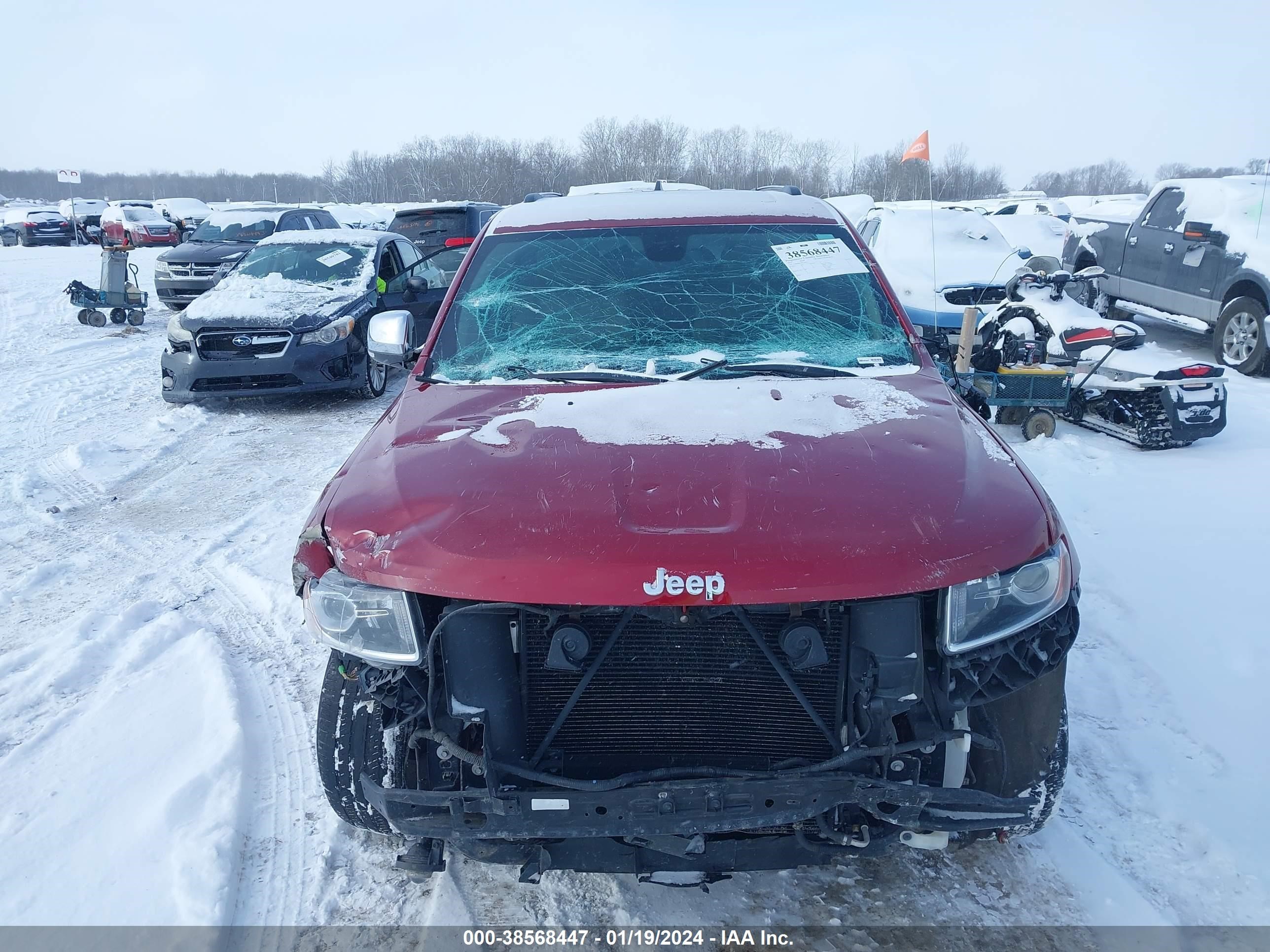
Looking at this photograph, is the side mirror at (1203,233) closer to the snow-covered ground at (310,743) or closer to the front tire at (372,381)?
the snow-covered ground at (310,743)

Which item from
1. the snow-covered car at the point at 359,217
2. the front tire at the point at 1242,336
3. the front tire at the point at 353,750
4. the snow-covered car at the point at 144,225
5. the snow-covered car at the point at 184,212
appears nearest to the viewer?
the front tire at the point at 353,750

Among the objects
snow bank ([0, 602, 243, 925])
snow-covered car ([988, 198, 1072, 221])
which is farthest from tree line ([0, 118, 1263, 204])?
snow bank ([0, 602, 243, 925])

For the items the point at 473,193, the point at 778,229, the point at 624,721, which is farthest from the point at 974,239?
the point at 473,193

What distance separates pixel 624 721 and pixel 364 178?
72.6m

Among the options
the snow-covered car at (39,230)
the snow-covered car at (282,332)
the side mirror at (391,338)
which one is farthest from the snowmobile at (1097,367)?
the snow-covered car at (39,230)

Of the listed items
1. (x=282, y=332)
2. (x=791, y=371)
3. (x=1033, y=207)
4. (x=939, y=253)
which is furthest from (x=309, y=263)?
(x=1033, y=207)

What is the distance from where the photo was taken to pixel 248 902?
2357mm

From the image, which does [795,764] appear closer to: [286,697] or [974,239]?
[286,697]

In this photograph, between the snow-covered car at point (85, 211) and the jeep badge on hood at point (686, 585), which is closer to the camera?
the jeep badge on hood at point (686, 585)

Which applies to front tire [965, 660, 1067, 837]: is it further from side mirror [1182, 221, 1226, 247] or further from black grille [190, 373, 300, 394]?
side mirror [1182, 221, 1226, 247]

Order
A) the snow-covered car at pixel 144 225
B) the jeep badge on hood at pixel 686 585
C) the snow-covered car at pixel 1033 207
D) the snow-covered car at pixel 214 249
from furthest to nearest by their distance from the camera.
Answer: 1. the snow-covered car at pixel 1033 207
2. the snow-covered car at pixel 144 225
3. the snow-covered car at pixel 214 249
4. the jeep badge on hood at pixel 686 585

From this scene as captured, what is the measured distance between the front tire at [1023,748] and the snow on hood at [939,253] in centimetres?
711

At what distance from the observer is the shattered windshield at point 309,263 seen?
866cm

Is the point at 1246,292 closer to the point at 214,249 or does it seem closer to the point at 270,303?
the point at 270,303
